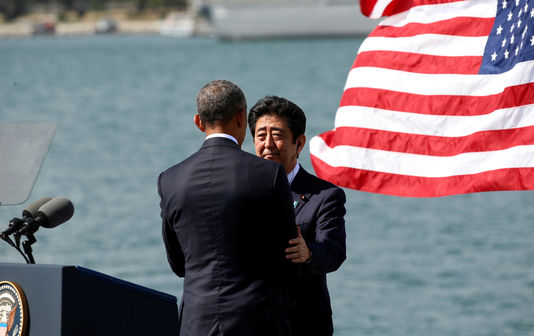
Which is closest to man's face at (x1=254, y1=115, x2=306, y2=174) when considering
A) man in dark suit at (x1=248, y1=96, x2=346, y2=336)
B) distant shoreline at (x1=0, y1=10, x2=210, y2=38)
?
man in dark suit at (x1=248, y1=96, x2=346, y2=336)

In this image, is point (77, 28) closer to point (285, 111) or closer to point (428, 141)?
point (428, 141)

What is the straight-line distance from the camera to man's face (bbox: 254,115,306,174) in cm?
359

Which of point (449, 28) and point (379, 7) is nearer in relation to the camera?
point (449, 28)

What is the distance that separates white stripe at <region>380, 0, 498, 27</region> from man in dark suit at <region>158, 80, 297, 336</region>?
76.1 inches

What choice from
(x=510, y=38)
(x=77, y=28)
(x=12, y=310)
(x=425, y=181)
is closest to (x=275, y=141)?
(x=12, y=310)

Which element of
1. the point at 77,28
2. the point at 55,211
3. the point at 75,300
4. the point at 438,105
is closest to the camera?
the point at 75,300

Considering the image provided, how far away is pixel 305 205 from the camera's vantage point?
3582mm

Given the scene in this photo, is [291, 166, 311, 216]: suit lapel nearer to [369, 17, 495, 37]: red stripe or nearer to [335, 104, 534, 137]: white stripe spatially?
[335, 104, 534, 137]: white stripe

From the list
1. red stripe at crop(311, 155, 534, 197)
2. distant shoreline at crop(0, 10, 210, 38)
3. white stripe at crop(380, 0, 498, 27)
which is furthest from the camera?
distant shoreline at crop(0, 10, 210, 38)

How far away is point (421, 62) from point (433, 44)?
108mm

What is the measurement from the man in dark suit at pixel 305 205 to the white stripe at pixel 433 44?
4.72ft

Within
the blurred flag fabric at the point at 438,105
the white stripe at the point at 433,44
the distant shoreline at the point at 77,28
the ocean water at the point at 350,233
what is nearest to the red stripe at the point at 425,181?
the blurred flag fabric at the point at 438,105

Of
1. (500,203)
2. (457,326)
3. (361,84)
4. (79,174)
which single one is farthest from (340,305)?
(79,174)

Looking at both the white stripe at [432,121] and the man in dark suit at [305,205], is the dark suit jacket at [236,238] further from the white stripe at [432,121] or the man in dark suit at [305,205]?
the white stripe at [432,121]
